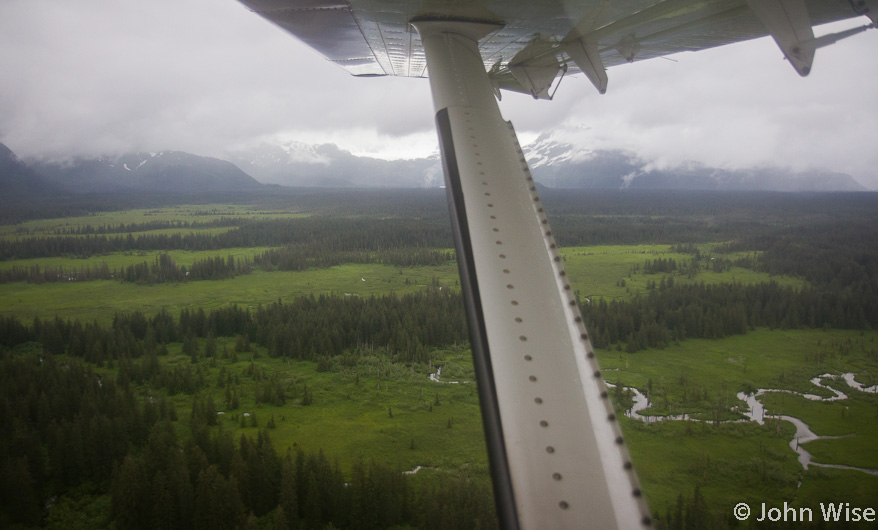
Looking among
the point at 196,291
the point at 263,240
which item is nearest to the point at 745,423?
the point at 196,291

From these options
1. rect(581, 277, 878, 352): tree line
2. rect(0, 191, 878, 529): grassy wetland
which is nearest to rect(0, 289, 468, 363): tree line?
rect(0, 191, 878, 529): grassy wetland

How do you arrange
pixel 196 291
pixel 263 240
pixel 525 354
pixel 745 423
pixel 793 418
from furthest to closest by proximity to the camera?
pixel 263 240, pixel 196 291, pixel 793 418, pixel 745 423, pixel 525 354

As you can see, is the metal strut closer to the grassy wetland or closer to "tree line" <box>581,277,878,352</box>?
the grassy wetland

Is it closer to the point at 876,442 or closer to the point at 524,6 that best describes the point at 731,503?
the point at 876,442

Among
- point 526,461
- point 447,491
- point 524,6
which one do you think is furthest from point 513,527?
point 447,491

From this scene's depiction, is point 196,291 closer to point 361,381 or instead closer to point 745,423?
point 361,381

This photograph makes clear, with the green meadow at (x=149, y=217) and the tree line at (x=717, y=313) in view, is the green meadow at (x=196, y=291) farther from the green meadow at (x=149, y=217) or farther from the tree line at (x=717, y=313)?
the green meadow at (x=149, y=217)

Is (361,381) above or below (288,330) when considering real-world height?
below

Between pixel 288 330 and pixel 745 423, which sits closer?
pixel 745 423

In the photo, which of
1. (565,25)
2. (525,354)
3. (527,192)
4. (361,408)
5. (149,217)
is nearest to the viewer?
→ (525,354)
